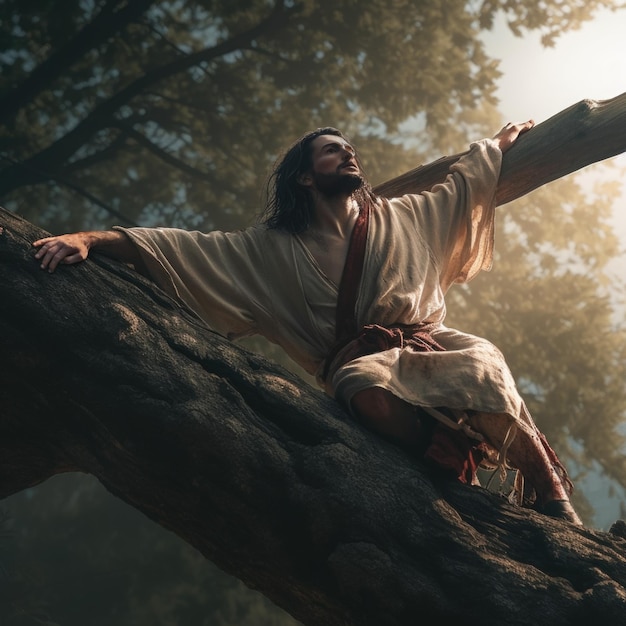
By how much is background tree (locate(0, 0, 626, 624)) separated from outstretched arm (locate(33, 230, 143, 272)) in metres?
3.89

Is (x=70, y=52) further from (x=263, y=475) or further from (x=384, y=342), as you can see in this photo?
(x=263, y=475)

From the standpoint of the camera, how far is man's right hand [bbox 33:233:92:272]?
243 cm

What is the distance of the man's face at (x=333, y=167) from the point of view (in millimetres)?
3125

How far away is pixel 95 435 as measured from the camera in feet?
7.64

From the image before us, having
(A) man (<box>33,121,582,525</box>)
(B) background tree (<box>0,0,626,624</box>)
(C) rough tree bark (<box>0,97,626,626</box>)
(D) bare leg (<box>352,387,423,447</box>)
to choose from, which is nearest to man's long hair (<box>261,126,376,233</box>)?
(A) man (<box>33,121,582,525</box>)

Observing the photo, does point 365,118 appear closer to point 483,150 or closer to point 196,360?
point 483,150

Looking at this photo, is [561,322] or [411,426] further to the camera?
[561,322]

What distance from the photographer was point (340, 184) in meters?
3.12

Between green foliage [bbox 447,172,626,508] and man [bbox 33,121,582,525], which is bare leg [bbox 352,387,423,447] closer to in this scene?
man [bbox 33,121,582,525]

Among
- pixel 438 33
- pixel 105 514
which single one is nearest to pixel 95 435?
→ pixel 438 33

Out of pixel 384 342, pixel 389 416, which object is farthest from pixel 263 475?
pixel 384 342

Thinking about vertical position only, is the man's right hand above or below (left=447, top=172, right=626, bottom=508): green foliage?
below

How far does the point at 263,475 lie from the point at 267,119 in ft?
17.7

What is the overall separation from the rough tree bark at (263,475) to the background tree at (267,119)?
14.1 feet
